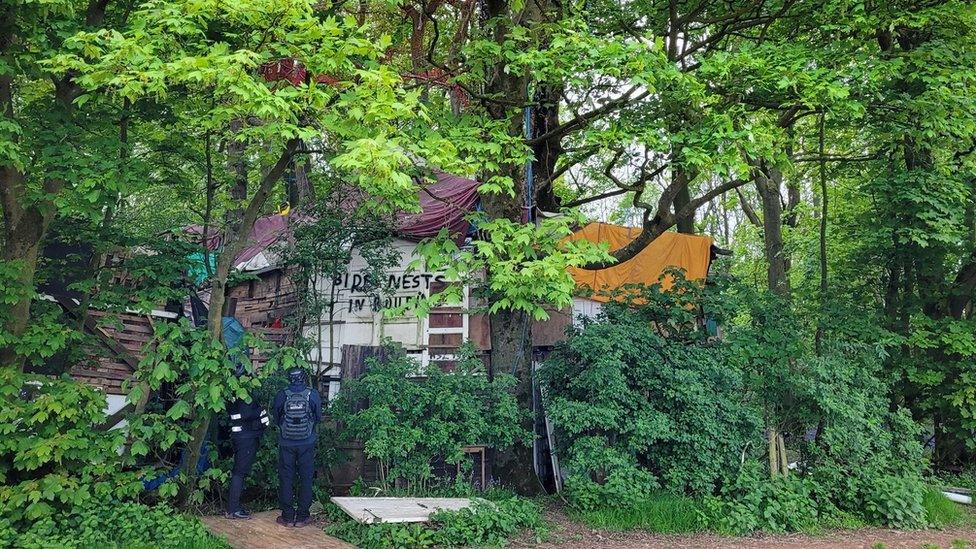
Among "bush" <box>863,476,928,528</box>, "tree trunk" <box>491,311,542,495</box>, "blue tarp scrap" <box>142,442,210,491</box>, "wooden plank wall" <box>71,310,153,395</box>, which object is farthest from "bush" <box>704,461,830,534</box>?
"wooden plank wall" <box>71,310,153,395</box>

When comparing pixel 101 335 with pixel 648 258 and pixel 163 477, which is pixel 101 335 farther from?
pixel 648 258

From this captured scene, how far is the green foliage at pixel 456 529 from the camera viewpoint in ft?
23.4

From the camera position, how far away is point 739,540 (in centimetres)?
801

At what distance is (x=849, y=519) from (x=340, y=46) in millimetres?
8357

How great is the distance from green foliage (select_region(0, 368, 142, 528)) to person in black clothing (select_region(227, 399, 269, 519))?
A: 46.1 inches

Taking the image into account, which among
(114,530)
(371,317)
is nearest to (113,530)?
(114,530)

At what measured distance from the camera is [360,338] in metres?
13.1

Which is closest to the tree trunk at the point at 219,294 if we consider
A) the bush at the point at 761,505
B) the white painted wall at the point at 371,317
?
the white painted wall at the point at 371,317

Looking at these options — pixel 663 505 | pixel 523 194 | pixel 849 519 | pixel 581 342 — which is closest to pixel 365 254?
pixel 523 194

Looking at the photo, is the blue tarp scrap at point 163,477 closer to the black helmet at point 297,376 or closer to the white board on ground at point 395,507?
the black helmet at point 297,376

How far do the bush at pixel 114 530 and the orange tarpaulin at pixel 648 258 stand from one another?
8.69m

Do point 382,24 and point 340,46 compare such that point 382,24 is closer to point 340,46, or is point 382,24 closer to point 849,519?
point 340,46

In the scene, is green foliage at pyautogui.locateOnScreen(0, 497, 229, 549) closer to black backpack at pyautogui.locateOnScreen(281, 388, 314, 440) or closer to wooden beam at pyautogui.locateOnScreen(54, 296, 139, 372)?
black backpack at pyautogui.locateOnScreen(281, 388, 314, 440)

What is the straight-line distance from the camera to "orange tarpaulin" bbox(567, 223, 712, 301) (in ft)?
47.0
